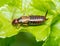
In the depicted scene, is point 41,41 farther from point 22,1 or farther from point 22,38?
point 22,1

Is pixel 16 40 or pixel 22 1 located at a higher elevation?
pixel 22 1

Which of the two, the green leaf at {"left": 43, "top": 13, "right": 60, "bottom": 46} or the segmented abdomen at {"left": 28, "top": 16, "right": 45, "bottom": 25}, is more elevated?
the segmented abdomen at {"left": 28, "top": 16, "right": 45, "bottom": 25}

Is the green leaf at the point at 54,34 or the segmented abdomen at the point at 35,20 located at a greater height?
the segmented abdomen at the point at 35,20

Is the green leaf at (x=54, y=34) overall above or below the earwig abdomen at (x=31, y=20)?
below

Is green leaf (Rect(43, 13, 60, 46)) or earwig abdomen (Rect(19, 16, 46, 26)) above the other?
earwig abdomen (Rect(19, 16, 46, 26))

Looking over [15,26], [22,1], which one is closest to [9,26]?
[15,26]

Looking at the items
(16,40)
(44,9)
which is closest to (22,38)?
(16,40)

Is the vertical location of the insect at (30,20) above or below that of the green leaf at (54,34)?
above

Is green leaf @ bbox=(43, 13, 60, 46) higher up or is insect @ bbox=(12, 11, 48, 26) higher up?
insect @ bbox=(12, 11, 48, 26)

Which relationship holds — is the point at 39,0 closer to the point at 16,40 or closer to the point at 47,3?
the point at 47,3
